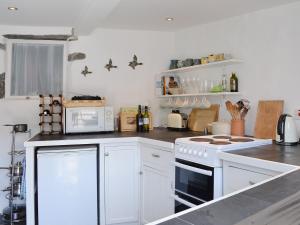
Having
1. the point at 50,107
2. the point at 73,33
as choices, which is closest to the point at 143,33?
the point at 73,33

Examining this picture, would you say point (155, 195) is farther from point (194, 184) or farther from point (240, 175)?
point (240, 175)

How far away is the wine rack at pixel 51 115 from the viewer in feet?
11.2

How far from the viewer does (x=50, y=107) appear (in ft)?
11.4

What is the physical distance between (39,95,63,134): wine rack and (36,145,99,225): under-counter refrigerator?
622mm

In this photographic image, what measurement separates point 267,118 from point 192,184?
0.97 metres

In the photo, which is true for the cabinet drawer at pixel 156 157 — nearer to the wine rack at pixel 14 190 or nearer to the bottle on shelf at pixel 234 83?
the bottle on shelf at pixel 234 83

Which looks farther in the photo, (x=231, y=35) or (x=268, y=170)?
(x=231, y=35)

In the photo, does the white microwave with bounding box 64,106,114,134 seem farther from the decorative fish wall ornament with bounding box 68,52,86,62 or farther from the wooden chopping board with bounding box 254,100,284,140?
the wooden chopping board with bounding box 254,100,284,140

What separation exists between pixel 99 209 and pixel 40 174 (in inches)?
26.7

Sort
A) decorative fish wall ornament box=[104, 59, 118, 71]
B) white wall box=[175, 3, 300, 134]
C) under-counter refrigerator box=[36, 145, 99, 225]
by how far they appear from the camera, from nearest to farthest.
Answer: white wall box=[175, 3, 300, 134]
under-counter refrigerator box=[36, 145, 99, 225]
decorative fish wall ornament box=[104, 59, 118, 71]

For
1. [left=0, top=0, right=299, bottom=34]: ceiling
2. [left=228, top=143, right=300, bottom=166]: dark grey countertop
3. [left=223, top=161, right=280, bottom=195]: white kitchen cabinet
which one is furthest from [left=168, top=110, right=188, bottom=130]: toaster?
[left=223, top=161, right=280, bottom=195]: white kitchen cabinet

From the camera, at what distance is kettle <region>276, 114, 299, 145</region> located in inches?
94.2

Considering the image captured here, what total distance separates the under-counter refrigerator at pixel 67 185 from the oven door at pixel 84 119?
0.39 m

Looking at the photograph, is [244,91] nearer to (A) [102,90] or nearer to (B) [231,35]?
(B) [231,35]
